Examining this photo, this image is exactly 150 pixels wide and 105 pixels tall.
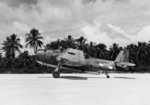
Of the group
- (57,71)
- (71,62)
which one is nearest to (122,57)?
(71,62)

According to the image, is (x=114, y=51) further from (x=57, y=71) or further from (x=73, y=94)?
(x=73, y=94)

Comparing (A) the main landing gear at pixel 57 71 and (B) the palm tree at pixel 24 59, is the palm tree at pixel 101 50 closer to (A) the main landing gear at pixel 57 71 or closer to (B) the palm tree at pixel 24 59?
(B) the palm tree at pixel 24 59

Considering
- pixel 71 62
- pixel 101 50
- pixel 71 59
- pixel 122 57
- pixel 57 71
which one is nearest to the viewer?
pixel 71 59

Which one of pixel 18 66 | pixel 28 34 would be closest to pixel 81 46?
pixel 28 34

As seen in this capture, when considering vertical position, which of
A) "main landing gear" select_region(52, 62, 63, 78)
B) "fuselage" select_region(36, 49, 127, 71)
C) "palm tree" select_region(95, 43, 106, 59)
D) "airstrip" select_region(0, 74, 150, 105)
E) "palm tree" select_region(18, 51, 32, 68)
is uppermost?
"palm tree" select_region(95, 43, 106, 59)

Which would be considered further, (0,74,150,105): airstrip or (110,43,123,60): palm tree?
(110,43,123,60): palm tree

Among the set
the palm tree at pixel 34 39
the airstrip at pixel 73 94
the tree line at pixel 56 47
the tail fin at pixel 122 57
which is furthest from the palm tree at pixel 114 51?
the airstrip at pixel 73 94

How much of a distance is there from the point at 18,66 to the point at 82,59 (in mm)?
57484

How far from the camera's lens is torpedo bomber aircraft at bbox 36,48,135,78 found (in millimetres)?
16891

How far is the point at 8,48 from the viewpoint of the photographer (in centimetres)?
6588

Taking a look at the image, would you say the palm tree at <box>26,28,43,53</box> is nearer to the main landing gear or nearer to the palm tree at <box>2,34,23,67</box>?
the palm tree at <box>2,34,23,67</box>

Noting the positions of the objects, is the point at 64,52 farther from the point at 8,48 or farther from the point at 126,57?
the point at 8,48

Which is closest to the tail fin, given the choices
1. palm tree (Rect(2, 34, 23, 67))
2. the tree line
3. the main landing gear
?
the main landing gear

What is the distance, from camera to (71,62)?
17.1 metres
